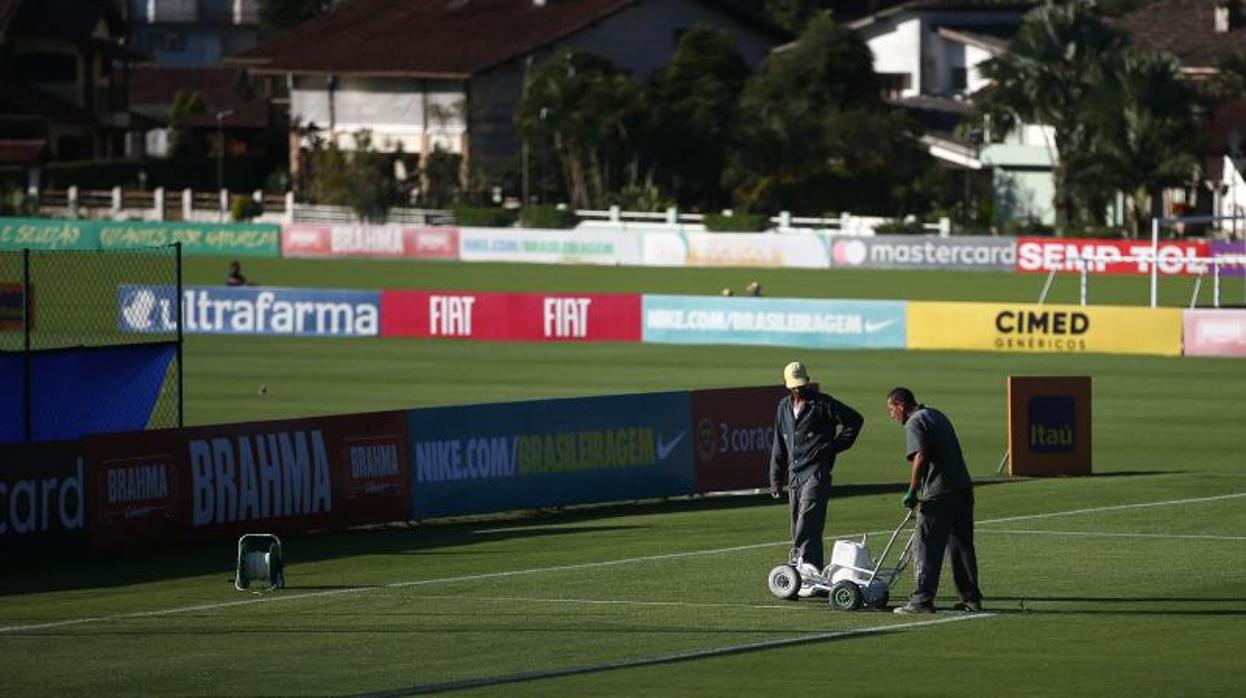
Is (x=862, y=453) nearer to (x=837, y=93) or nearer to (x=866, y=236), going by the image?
(x=866, y=236)

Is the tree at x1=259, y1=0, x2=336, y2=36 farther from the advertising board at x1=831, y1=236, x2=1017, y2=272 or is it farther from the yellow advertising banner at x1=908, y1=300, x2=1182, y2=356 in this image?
the yellow advertising banner at x1=908, y1=300, x2=1182, y2=356

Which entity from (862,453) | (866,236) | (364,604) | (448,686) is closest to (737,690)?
(448,686)

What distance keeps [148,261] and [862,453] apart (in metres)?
46.7

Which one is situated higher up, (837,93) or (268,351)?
(837,93)

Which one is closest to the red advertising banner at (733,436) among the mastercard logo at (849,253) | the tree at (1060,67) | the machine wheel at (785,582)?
the machine wheel at (785,582)

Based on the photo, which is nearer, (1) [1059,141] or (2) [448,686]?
(2) [448,686]

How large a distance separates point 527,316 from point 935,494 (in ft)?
118

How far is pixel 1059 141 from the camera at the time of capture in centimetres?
8788

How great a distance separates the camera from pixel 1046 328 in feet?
164

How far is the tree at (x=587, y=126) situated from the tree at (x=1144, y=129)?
1949 centimetres

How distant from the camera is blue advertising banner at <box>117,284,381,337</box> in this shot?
55094 mm

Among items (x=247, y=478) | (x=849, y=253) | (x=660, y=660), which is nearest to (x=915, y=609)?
(x=660, y=660)

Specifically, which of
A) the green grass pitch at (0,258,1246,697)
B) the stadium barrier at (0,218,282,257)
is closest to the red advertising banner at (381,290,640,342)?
the green grass pitch at (0,258,1246,697)

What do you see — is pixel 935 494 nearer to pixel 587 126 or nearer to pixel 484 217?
pixel 484 217
